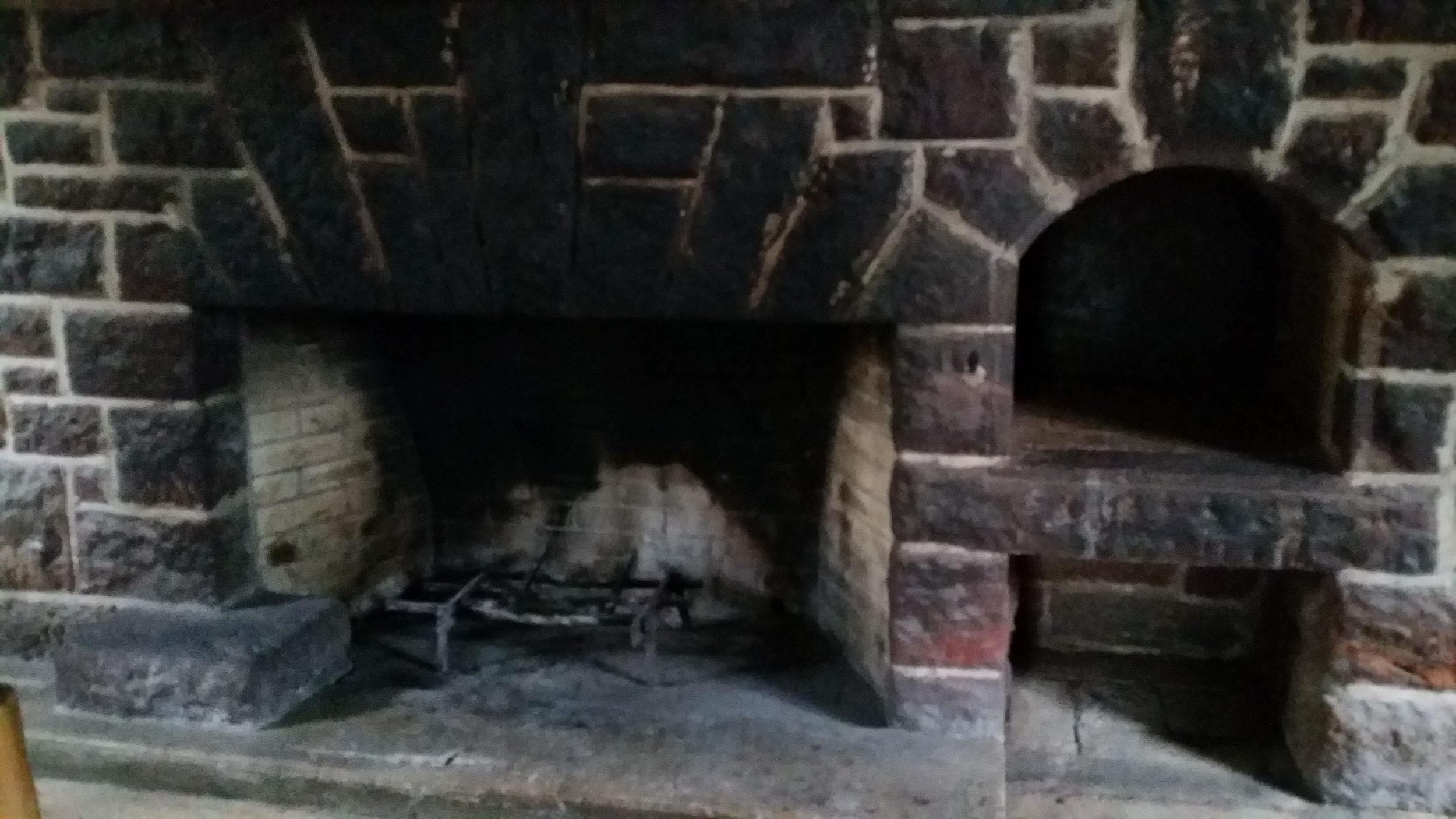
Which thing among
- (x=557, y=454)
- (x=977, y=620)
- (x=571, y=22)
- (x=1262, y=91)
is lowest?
(x=977, y=620)

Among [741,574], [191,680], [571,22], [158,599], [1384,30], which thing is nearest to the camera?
[1384,30]

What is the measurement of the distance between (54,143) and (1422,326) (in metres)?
2.48

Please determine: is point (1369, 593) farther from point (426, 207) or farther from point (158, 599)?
point (158, 599)

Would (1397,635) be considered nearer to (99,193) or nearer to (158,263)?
(158,263)

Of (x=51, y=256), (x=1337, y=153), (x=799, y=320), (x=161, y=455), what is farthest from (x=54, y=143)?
(x=1337, y=153)

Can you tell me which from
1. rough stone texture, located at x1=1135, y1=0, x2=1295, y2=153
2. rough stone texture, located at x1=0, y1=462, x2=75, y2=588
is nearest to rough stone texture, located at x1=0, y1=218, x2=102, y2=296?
rough stone texture, located at x1=0, y1=462, x2=75, y2=588

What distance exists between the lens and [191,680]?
7.72ft

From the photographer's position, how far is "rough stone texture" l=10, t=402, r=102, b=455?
2.46 m

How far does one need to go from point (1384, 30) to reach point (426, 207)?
161cm

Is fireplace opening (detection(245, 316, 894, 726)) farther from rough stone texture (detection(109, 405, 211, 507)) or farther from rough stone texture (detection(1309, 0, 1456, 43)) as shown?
rough stone texture (detection(1309, 0, 1456, 43))

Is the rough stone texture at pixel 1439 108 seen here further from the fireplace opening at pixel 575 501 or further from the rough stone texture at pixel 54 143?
the rough stone texture at pixel 54 143

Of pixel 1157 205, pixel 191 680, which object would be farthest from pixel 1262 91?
pixel 191 680

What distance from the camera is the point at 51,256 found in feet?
7.85

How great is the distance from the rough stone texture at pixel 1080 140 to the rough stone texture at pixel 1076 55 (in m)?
0.04
